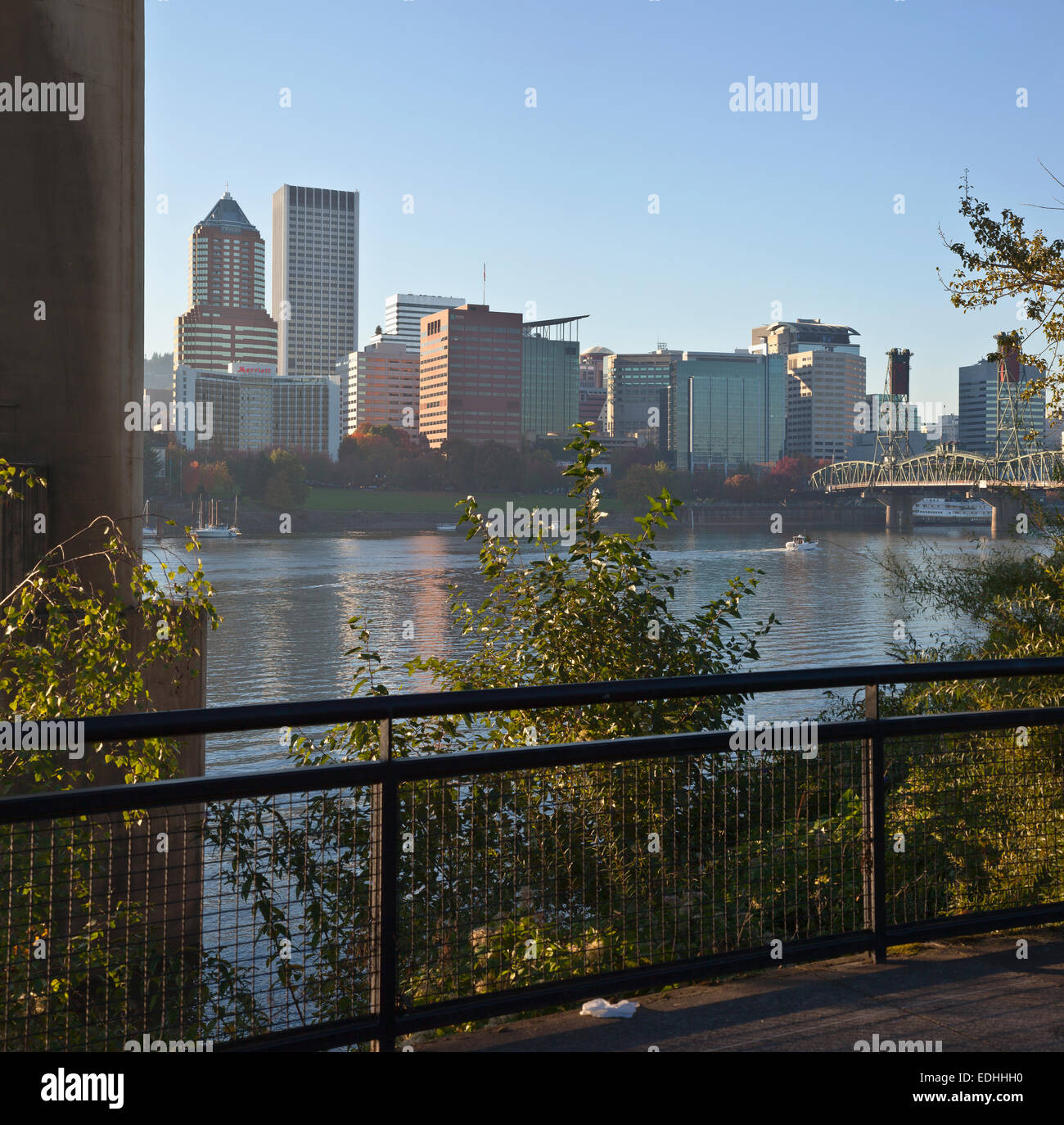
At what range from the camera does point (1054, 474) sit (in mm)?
10719

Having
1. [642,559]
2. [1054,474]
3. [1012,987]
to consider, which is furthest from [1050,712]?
[1054,474]

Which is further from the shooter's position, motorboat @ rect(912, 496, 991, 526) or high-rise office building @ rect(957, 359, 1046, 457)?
motorboat @ rect(912, 496, 991, 526)

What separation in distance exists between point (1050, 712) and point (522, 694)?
6.71 ft

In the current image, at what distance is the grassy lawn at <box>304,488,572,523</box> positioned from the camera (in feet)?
334

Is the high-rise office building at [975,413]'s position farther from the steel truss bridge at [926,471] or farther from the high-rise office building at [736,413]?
the high-rise office building at [736,413]

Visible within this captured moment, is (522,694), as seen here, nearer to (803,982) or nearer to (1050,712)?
(803,982)
